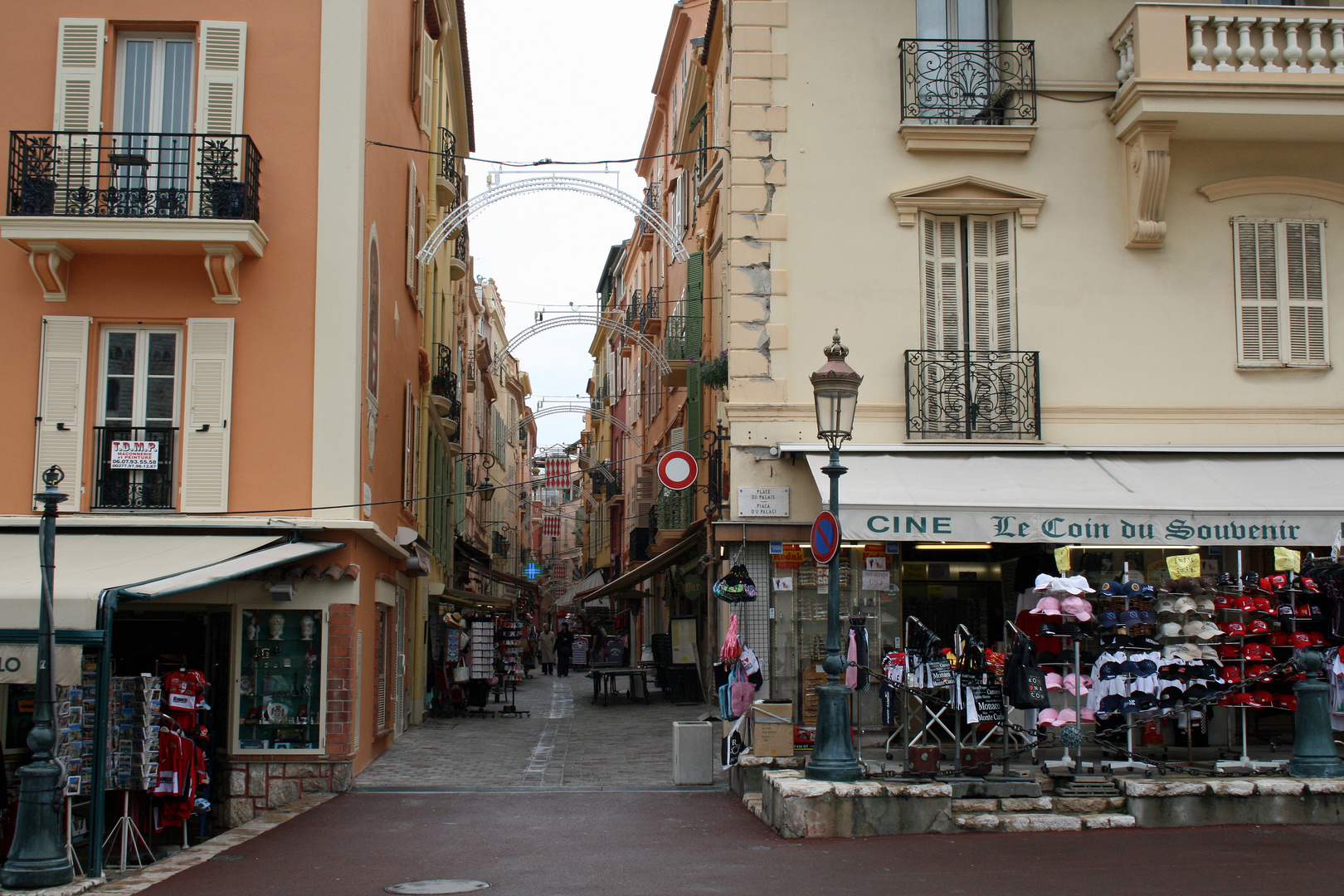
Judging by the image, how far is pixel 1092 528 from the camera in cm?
1370

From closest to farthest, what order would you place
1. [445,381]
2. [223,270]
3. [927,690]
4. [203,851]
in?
1. [203,851]
2. [927,690]
3. [223,270]
4. [445,381]

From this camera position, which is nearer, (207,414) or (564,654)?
(207,414)

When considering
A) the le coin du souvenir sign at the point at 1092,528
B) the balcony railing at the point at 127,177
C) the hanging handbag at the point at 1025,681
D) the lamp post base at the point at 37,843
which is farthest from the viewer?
the balcony railing at the point at 127,177

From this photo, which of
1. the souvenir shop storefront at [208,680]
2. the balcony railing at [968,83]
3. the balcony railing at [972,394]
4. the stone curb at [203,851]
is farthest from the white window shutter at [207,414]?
the balcony railing at [968,83]

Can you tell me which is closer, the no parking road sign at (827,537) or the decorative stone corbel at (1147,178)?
Answer: the no parking road sign at (827,537)

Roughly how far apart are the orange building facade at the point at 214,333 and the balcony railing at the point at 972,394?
21.1 feet

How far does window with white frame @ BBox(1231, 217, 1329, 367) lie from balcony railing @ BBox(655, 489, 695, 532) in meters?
11.4

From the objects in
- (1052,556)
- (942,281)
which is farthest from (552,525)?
(1052,556)

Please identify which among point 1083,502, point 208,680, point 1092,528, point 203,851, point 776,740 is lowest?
point 203,851

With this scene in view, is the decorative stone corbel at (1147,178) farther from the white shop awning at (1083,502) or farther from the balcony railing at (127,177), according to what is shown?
the balcony railing at (127,177)

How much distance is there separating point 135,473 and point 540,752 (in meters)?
6.37

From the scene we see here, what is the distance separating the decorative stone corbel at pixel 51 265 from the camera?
13977 mm

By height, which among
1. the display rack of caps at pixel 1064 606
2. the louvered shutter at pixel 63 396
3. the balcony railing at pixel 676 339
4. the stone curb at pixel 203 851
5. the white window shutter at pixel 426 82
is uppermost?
the white window shutter at pixel 426 82

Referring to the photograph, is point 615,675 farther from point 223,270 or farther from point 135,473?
point 223,270
